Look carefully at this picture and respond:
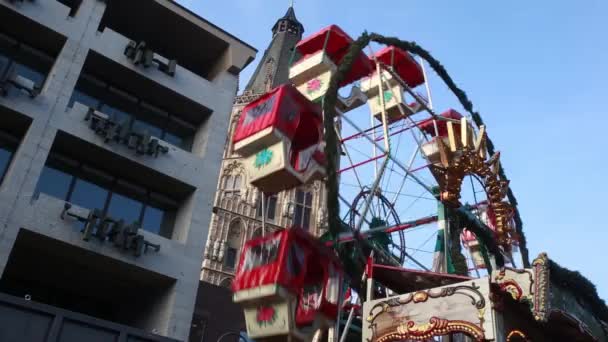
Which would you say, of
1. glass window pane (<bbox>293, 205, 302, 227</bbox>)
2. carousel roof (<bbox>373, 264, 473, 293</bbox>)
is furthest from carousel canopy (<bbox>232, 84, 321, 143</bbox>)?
glass window pane (<bbox>293, 205, 302, 227</bbox>)

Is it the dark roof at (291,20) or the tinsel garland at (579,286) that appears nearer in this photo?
the tinsel garland at (579,286)

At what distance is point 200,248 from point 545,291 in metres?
11.8

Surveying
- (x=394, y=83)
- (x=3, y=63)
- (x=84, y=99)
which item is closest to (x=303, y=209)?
(x=394, y=83)

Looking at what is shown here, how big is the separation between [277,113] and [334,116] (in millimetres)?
2784

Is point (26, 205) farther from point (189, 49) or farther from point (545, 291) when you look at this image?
point (545, 291)

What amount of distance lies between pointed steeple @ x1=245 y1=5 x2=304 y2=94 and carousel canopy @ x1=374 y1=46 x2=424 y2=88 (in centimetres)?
5516

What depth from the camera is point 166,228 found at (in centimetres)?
2341

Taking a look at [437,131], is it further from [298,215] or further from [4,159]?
[298,215]

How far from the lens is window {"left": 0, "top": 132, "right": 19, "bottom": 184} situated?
20.2 metres

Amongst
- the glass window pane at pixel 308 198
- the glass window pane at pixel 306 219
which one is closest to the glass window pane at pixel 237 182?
the glass window pane at pixel 308 198

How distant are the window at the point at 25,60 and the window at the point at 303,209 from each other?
161ft

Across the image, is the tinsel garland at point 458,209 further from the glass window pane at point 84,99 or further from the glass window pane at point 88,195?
the glass window pane at point 84,99

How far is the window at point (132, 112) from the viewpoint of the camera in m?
23.6

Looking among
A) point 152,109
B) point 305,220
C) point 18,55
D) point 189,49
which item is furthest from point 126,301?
point 305,220
